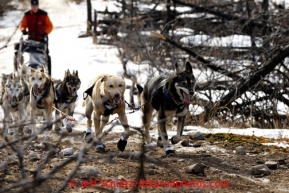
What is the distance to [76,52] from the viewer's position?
20.7 meters

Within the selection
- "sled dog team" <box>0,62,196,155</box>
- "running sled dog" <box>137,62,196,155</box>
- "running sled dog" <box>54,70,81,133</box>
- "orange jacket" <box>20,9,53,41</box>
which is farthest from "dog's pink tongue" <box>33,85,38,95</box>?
"orange jacket" <box>20,9,53,41</box>

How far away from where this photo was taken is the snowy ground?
10672mm

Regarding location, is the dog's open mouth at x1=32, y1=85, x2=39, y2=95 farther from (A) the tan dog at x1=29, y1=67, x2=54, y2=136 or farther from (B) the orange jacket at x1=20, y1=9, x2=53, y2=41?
(B) the orange jacket at x1=20, y1=9, x2=53, y2=41

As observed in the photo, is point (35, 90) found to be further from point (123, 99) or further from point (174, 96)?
→ point (174, 96)

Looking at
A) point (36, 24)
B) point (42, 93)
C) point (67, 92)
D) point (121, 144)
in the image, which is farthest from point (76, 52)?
point (121, 144)

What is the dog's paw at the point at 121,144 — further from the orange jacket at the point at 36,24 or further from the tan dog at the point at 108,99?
the orange jacket at the point at 36,24

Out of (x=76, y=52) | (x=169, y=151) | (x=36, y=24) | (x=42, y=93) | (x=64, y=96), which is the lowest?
(x=169, y=151)

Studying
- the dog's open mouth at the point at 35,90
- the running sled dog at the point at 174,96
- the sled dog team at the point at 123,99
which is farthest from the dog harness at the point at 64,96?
the running sled dog at the point at 174,96

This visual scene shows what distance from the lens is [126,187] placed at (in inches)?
183

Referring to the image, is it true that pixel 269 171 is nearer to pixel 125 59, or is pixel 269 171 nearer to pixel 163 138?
pixel 163 138

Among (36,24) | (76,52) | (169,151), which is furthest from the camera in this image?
(76,52)

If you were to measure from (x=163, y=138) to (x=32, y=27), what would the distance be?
6844 millimetres

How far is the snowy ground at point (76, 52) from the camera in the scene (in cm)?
1067

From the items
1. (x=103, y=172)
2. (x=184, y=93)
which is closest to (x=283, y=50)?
(x=184, y=93)
